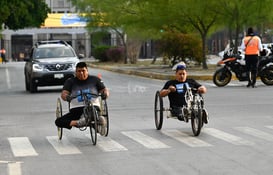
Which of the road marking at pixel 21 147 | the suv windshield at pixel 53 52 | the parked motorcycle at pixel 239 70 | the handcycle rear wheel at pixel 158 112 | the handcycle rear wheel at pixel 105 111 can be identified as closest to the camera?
the road marking at pixel 21 147

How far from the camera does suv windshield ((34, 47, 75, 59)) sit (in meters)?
24.5

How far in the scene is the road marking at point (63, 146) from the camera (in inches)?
411

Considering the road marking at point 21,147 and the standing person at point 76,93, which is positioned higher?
the standing person at point 76,93

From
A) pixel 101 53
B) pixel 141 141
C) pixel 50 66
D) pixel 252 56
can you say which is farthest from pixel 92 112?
pixel 101 53

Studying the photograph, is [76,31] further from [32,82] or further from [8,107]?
[8,107]

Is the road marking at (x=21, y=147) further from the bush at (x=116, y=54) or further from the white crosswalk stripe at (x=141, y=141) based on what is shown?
the bush at (x=116, y=54)

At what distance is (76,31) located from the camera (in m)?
85.4

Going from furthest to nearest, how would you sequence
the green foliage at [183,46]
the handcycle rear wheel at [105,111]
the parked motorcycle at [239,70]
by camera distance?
the green foliage at [183,46] → the parked motorcycle at [239,70] → the handcycle rear wheel at [105,111]

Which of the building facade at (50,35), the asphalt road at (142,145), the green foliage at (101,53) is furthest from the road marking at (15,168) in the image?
the building facade at (50,35)

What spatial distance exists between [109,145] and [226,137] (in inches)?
81.0

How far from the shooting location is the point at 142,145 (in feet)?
35.7

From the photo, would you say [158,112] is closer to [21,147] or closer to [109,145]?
[109,145]

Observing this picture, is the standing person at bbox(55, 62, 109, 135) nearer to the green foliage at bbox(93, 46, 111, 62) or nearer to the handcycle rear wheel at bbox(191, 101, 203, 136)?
the handcycle rear wheel at bbox(191, 101, 203, 136)

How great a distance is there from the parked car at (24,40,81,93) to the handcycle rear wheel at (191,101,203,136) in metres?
12.1
